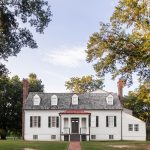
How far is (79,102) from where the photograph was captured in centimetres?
6397

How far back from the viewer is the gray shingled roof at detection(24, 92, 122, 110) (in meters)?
62.5

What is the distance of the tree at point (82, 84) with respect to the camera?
92312 mm

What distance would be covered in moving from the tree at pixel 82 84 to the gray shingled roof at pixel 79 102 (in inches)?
1072

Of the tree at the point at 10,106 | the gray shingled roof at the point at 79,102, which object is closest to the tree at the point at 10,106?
the tree at the point at 10,106

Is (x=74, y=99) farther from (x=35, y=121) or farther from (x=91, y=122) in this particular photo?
(x=35, y=121)

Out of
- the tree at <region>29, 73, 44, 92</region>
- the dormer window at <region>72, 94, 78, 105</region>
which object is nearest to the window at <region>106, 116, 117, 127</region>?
the dormer window at <region>72, 94, 78, 105</region>

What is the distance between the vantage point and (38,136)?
62469 millimetres

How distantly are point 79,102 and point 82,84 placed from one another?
2905 centimetres

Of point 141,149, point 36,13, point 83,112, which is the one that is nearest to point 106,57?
point 141,149

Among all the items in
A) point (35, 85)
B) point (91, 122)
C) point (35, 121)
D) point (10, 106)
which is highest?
point (35, 85)

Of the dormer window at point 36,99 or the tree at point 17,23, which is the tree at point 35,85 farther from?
the tree at point 17,23

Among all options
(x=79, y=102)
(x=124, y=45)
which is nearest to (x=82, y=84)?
(x=79, y=102)

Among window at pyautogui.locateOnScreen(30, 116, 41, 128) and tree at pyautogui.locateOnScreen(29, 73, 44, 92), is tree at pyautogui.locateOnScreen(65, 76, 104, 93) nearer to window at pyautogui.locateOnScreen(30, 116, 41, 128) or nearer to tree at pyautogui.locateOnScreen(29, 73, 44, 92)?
tree at pyautogui.locateOnScreen(29, 73, 44, 92)

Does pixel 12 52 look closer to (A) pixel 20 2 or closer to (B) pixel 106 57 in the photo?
(A) pixel 20 2
